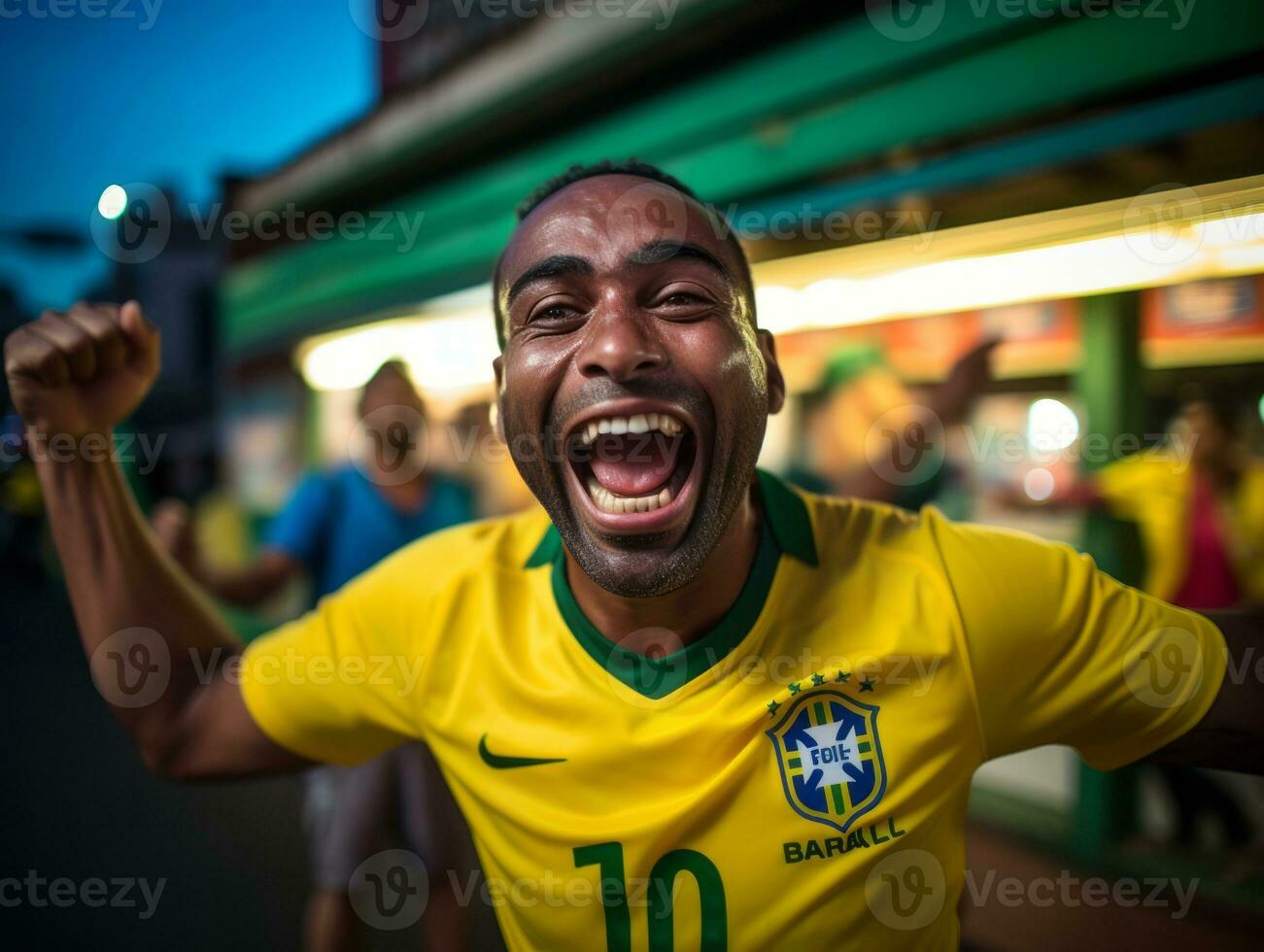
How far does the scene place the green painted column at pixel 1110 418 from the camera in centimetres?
278

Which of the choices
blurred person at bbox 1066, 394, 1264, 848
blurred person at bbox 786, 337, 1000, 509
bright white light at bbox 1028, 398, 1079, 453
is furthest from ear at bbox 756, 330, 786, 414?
bright white light at bbox 1028, 398, 1079, 453

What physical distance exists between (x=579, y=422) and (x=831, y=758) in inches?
23.7

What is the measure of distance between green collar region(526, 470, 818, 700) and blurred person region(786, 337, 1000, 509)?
0.71 m

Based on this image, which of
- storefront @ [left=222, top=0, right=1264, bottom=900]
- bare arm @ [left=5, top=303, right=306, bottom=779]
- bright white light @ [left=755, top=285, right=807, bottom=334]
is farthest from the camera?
bright white light @ [left=755, top=285, right=807, bottom=334]

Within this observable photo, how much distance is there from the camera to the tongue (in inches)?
44.2

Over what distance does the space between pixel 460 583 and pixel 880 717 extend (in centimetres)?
71

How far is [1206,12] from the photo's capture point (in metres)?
2.00

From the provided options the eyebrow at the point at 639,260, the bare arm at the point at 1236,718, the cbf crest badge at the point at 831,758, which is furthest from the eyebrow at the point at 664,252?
the bare arm at the point at 1236,718

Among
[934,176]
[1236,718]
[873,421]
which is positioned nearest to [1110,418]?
[873,421]

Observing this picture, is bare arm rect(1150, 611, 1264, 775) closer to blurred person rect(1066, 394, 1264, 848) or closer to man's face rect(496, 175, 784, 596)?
man's face rect(496, 175, 784, 596)

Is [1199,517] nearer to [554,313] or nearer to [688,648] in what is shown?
[688,648]

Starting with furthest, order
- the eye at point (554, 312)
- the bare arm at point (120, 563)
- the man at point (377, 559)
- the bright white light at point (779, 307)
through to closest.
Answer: the bright white light at point (779, 307), the man at point (377, 559), the bare arm at point (120, 563), the eye at point (554, 312)

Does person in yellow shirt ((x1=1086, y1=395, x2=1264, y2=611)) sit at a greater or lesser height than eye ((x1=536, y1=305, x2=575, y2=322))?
lesser

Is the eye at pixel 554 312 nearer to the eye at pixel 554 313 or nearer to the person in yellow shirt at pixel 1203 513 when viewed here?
the eye at pixel 554 313
